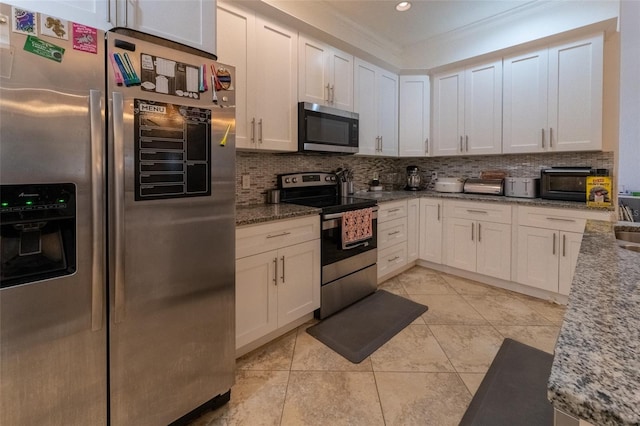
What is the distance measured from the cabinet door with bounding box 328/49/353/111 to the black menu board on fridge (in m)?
1.77

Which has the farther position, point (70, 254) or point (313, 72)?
point (313, 72)

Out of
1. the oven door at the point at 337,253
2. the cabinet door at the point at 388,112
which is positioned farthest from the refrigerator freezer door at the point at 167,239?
the cabinet door at the point at 388,112

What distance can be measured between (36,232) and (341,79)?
2.66 meters

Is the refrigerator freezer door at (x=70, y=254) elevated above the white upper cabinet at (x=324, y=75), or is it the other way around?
the white upper cabinet at (x=324, y=75)

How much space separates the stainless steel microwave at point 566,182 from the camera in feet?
8.99

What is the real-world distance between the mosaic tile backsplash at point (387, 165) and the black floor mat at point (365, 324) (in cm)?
121

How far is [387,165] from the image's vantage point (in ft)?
13.8

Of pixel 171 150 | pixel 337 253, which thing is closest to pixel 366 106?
pixel 337 253

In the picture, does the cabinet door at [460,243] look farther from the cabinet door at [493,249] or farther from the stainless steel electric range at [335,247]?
the stainless steel electric range at [335,247]

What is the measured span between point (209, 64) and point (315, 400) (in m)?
1.79

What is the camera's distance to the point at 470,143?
3459 millimetres

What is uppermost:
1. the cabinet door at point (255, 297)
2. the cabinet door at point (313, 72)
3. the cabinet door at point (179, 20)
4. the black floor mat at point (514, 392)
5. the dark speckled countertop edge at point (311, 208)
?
the cabinet door at point (313, 72)

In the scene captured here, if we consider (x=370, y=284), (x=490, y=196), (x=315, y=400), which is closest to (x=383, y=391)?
(x=315, y=400)

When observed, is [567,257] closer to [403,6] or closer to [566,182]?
[566,182]
